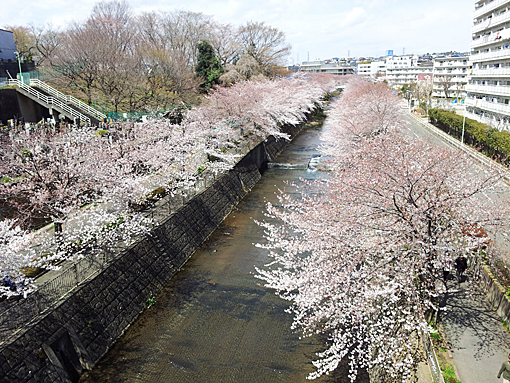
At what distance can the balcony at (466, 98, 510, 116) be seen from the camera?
106 ft

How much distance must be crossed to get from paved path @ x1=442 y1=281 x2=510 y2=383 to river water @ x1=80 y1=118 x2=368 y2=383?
2.35 metres

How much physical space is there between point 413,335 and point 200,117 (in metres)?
21.4

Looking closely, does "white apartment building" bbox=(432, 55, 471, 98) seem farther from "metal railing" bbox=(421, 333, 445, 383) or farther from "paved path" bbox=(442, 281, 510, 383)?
"metal railing" bbox=(421, 333, 445, 383)

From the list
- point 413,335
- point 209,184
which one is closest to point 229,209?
point 209,184

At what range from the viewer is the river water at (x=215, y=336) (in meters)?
9.55

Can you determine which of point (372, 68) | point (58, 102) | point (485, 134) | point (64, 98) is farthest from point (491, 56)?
point (372, 68)

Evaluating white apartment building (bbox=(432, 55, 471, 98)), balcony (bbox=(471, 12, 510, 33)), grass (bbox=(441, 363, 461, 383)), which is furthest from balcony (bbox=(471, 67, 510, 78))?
white apartment building (bbox=(432, 55, 471, 98))

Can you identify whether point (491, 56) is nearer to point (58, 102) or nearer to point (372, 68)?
point (58, 102)

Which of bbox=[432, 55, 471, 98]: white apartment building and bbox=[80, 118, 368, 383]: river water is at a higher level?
bbox=[432, 55, 471, 98]: white apartment building

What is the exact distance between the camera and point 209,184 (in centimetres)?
2023

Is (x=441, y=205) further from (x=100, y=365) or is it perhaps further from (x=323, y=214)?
(x=100, y=365)

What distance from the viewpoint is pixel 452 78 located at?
82625 millimetres

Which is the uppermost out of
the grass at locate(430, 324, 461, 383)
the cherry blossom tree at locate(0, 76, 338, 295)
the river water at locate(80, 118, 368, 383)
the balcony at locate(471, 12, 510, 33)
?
the balcony at locate(471, 12, 510, 33)

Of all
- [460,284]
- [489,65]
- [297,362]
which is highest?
[489,65]
